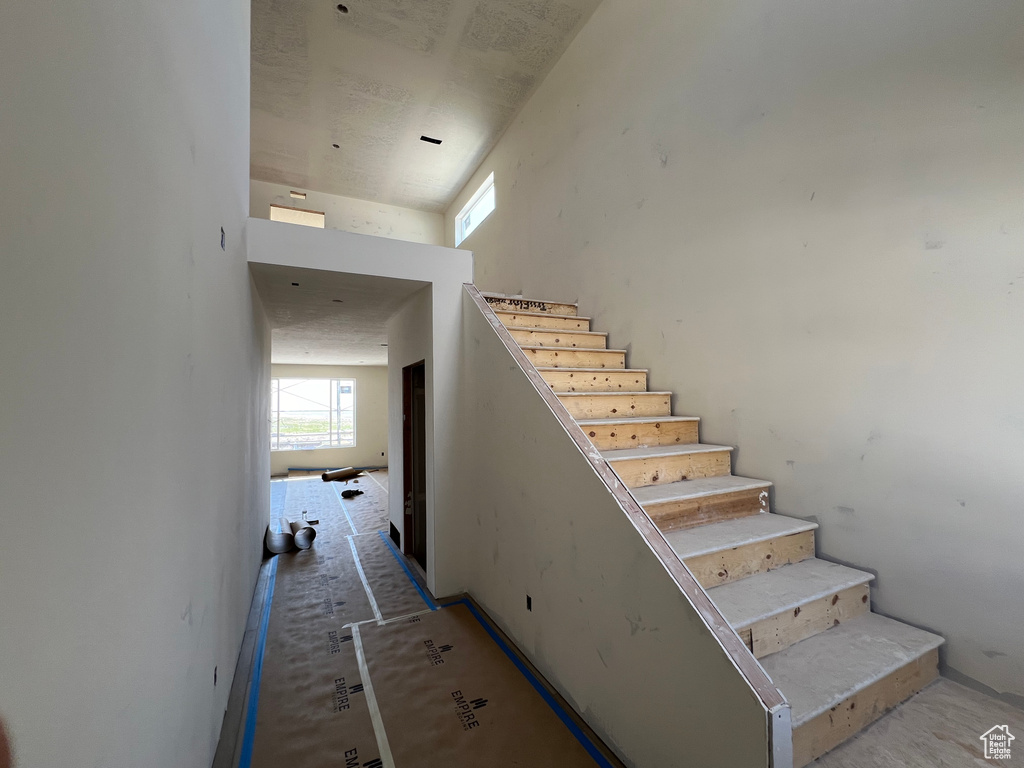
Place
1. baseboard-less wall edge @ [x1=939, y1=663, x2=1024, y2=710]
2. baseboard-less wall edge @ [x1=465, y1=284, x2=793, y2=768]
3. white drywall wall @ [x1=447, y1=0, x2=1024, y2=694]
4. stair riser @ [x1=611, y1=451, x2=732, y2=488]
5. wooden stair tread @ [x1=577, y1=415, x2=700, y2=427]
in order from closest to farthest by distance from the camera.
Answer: baseboard-less wall edge @ [x1=465, y1=284, x2=793, y2=768] < baseboard-less wall edge @ [x1=939, y1=663, x2=1024, y2=710] < white drywall wall @ [x1=447, y1=0, x2=1024, y2=694] < stair riser @ [x1=611, y1=451, x2=732, y2=488] < wooden stair tread @ [x1=577, y1=415, x2=700, y2=427]

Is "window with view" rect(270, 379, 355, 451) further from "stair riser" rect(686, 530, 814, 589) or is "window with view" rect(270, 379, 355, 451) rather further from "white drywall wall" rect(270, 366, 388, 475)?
"stair riser" rect(686, 530, 814, 589)

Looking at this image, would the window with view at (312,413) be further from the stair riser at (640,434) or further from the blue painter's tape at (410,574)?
the stair riser at (640,434)

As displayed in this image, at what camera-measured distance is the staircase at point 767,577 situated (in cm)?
→ 147

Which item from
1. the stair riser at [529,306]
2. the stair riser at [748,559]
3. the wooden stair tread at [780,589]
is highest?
the stair riser at [529,306]

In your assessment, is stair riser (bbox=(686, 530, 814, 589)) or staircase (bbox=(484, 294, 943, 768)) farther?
stair riser (bbox=(686, 530, 814, 589))

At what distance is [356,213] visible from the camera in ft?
25.0

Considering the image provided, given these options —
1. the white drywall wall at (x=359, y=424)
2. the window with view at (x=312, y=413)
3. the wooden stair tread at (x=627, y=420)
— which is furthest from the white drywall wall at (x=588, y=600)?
the window with view at (x=312, y=413)

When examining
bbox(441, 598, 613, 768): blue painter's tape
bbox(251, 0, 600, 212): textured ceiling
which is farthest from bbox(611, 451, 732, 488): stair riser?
bbox(251, 0, 600, 212): textured ceiling

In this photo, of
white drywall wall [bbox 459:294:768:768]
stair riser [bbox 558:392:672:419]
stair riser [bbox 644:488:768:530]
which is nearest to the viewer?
white drywall wall [bbox 459:294:768:768]

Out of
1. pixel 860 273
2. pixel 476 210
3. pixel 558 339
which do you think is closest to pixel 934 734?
pixel 860 273

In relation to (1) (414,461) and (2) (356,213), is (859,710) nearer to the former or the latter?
(1) (414,461)

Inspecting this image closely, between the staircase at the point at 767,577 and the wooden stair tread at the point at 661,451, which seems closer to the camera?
the staircase at the point at 767,577

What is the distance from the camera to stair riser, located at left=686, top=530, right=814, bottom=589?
182cm

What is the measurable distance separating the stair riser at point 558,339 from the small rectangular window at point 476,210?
3.43 metres
